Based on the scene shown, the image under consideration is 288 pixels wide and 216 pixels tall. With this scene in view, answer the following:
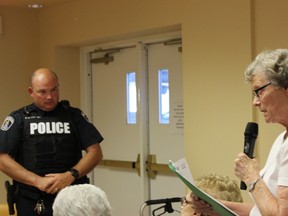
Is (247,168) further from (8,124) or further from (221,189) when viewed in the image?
(8,124)

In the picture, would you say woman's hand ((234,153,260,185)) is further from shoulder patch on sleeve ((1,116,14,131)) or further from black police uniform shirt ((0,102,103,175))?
shoulder patch on sleeve ((1,116,14,131))

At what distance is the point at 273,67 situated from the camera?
6.16ft

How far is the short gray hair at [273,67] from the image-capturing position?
6.07ft

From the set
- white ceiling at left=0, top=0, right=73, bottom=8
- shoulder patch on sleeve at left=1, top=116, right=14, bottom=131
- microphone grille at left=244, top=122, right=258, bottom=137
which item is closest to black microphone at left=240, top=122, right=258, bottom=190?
microphone grille at left=244, top=122, right=258, bottom=137

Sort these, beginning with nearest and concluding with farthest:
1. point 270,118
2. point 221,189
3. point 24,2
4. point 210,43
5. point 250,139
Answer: point 270,118 < point 250,139 < point 221,189 < point 210,43 < point 24,2

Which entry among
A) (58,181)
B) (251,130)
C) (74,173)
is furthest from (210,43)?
(251,130)

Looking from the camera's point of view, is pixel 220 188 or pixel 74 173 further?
pixel 74 173

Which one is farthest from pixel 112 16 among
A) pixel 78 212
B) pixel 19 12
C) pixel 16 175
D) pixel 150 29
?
pixel 78 212

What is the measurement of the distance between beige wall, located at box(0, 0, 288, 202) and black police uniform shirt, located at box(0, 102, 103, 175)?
3.03 ft

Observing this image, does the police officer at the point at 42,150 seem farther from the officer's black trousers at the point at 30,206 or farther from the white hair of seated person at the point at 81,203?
the white hair of seated person at the point at 81,203

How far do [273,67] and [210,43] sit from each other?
6.69 ft

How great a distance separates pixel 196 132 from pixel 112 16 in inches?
57.3

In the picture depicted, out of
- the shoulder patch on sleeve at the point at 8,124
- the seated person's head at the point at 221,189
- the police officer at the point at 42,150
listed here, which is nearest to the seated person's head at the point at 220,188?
the seated person's head at the point at 221,189

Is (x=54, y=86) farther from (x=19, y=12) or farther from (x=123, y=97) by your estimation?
(x=19, y=12)
